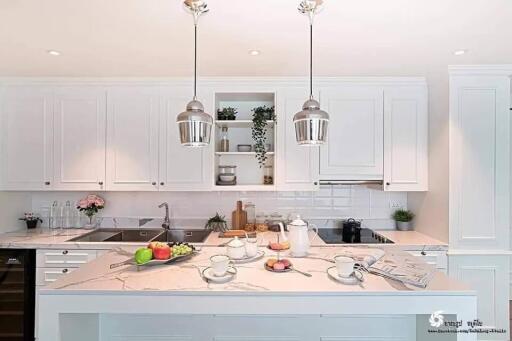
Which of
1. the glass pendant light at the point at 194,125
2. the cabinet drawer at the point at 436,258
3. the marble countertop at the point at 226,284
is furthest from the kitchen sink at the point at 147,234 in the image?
the cabinet drawer at the point at 436,258

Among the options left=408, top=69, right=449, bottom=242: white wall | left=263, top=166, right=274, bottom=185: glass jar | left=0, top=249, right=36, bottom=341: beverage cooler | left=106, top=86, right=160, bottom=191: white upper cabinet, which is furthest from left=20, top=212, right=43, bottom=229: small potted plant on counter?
left=408, top=69, right=449, bottom=242: white wall

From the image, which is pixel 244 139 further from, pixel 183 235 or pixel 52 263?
pixel 52 263

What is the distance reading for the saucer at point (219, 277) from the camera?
144 cm

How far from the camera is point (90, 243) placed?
101 inches

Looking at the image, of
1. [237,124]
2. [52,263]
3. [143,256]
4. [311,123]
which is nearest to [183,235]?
[52,263]

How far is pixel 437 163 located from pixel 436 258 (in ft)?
2.63

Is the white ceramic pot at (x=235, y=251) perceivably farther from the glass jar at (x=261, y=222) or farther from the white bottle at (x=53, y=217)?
the white bottle at (x=53, y=217)

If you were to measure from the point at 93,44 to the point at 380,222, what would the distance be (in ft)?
9.89

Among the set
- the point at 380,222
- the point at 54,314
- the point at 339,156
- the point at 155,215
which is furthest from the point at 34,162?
the point at 380,222

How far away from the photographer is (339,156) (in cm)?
285

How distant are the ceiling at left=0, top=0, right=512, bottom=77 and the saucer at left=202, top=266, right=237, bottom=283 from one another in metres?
1.40

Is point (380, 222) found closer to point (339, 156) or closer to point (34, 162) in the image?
point (339, 156)

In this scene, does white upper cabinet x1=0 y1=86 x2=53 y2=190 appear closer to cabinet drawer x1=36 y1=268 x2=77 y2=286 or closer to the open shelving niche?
cabinet drawer x1=36 y1=268 x2=77 y2=286

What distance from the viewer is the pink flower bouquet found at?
3008 mm
